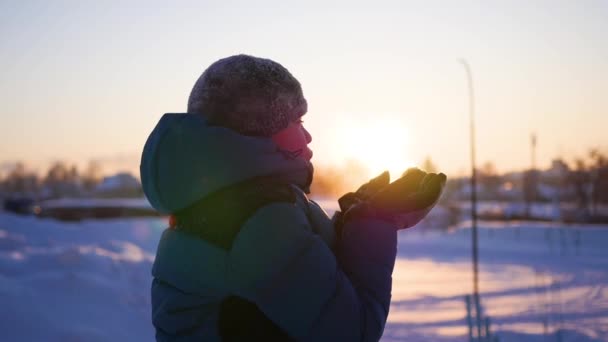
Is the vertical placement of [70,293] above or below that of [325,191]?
above

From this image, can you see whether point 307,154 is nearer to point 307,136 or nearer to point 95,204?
point 307,136

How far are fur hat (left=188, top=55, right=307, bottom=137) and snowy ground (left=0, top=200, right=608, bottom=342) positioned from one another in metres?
5.85

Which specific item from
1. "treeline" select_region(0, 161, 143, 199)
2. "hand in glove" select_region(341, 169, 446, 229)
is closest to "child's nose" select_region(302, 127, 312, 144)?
"hand in glove" select_region(341, 169, 446, 229)

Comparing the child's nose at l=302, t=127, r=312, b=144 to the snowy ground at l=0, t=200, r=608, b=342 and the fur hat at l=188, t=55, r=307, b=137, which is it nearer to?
the fur hat at l=188, t=55, r=307, b=137

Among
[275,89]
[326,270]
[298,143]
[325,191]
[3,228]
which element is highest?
[275,89]

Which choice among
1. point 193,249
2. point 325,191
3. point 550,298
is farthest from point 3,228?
point 325,191

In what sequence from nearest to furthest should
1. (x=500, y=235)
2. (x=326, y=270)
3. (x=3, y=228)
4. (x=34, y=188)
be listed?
(x=326, y=270)
(x=3, y=228)
(x=500, y=235)
(x=34, y=188)

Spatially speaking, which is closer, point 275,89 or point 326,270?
point 326,270

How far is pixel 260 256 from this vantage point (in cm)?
132

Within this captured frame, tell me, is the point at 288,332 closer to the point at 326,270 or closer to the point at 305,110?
the point at 326,270

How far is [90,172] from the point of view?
127 metres

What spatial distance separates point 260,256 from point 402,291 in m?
17.5

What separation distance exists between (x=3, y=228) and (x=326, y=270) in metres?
29.5

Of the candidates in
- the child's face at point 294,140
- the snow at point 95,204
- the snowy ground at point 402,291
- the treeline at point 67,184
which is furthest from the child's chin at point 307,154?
the treeline at point 67,184
